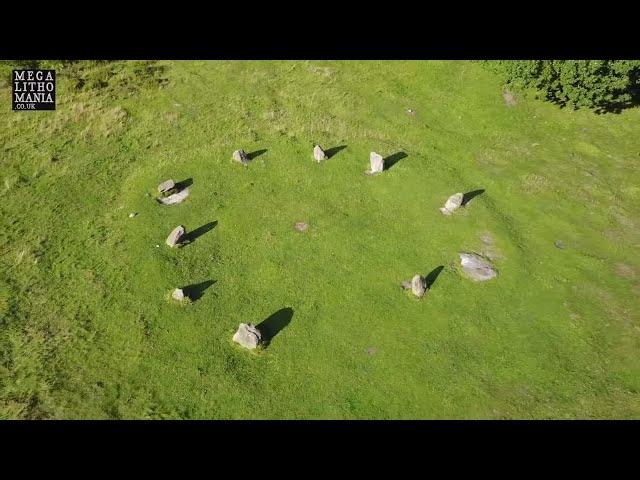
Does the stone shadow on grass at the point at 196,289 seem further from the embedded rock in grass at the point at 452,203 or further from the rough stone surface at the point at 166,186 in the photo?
the embedded rock in grass at the point at 452,203

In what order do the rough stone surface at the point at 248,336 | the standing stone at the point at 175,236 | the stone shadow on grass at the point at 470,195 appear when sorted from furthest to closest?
the stone shadow on grass at the point at 470,195
the standing stone at the point at 175,236
the rough stone surface at the point at 248,336

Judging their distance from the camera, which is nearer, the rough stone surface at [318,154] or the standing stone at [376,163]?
the standing stone at [376,163]

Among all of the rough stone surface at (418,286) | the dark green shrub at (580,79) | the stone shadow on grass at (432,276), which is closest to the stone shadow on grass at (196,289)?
the rough stone surface at (418,286)

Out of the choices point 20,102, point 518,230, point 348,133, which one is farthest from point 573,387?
point 20,102

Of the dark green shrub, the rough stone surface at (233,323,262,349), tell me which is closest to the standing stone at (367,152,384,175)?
the rough stone surface at (233,323,262,349)

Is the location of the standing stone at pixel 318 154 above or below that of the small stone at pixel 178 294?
above

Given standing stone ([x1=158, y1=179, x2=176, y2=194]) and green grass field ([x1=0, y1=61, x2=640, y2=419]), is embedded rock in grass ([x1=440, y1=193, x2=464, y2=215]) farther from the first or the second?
standing stone ([x1=158, y1=179, x2=176, y2=194])

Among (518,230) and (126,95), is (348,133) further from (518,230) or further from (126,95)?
(126,95)
